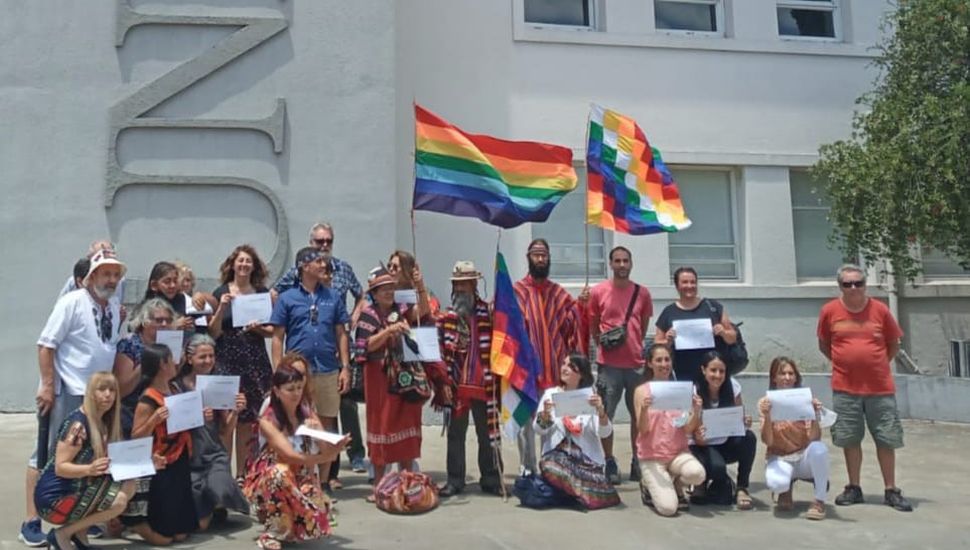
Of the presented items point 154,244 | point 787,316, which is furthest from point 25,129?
point 787,316

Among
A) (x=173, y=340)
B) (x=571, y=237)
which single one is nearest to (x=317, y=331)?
(x=173, y=340)

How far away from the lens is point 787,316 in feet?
36.5

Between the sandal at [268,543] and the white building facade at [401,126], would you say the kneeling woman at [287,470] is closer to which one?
the sandal at [268,543]

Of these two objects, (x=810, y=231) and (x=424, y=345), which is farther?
(x=810, y=231)

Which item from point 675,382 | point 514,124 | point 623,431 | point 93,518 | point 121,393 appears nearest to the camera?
point 93,518

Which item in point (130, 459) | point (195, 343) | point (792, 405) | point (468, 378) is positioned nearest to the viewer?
point (130, 459)

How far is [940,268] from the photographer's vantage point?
11.8m

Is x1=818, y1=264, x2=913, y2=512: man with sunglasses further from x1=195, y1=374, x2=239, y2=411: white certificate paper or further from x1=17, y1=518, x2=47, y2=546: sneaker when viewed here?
x1=17, y1=518, x2=47, y2=546: sneaker

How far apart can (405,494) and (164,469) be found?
151cm

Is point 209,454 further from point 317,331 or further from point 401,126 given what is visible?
point 401,126

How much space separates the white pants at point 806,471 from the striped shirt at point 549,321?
160 centimetres

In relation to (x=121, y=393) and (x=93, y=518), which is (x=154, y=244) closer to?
(x=121, y=393)

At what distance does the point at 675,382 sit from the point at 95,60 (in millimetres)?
7231

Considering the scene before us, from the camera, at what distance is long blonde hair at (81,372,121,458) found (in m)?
4.41
